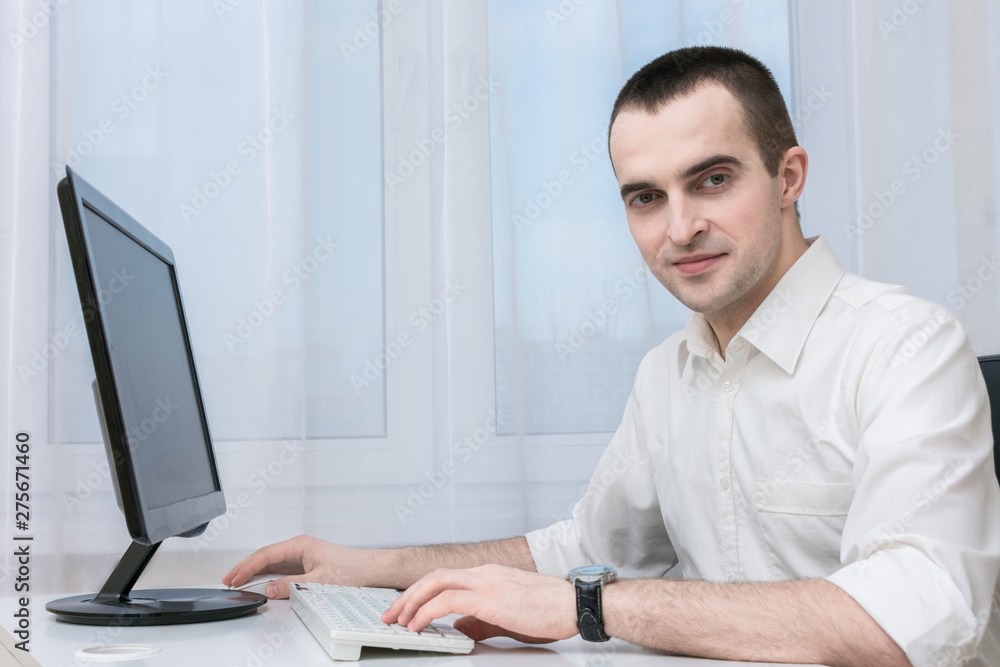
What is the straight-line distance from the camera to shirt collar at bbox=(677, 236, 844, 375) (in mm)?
1051

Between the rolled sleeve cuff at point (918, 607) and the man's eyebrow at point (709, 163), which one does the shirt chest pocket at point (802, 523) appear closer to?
the rolled sleeve cuff at point (918, 607)

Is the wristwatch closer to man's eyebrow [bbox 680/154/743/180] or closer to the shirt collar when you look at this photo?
the shirt collar

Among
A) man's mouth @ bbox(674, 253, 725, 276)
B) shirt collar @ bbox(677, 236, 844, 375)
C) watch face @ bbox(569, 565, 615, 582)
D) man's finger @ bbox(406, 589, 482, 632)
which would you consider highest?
man's mouth @ bbox(674, 253, 725, 276)

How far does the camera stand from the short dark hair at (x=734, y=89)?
43.6 inches

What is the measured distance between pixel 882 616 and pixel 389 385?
3.56ft

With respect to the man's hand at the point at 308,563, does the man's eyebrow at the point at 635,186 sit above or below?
above

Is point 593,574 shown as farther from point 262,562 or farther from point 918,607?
point 262,562

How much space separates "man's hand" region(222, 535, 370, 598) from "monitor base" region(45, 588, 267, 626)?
0.40 ft

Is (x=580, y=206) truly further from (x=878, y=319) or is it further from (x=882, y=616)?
(x=882, y=616)

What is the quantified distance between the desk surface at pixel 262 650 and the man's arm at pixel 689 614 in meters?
→ 0.02

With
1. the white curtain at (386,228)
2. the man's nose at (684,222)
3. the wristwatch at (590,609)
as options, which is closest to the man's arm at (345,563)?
the white curtain at (386,228)

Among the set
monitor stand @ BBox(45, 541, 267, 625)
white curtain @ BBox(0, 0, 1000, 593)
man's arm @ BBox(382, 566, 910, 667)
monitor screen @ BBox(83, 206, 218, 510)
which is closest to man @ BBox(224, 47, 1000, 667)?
man's arm @ BBox(382, 566, 910, 667)

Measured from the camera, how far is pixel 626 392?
174cm

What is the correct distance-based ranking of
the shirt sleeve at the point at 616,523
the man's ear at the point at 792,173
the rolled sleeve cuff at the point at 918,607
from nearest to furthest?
the rolled sleeve cuff at the point at 918,607 → the man's ear at the point at 792,173 → the shirt sleeve at the point at 616,523
